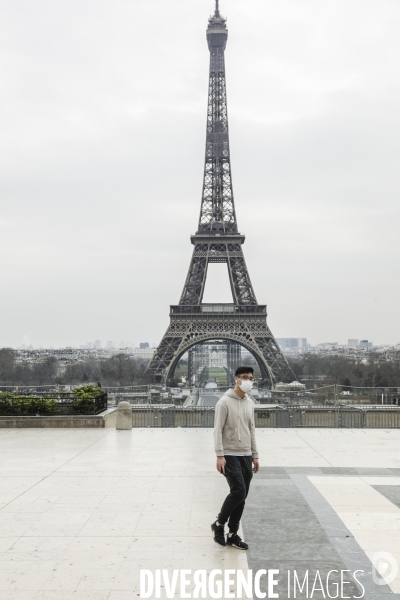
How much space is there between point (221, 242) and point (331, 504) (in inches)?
2577

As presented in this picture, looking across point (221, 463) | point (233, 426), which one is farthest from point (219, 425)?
point (221, 463)

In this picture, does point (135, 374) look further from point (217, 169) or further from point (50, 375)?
point (217, 169)

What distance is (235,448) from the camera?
24.0 ft

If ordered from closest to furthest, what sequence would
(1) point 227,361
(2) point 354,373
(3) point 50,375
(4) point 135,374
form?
1. (2) point 354,373
2. (4) point 135,374
3. (3) point 50,375
4. (1) point 227,361

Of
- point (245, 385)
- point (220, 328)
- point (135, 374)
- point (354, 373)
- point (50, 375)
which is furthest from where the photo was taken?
point (50, 375)

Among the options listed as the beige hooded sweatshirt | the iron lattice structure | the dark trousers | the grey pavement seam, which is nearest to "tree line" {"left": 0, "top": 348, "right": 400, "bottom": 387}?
the iron lattice structure

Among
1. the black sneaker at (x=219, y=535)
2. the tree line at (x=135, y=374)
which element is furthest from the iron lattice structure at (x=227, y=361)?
the black sneaker at (x=219, y=535)

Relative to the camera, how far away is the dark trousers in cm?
706

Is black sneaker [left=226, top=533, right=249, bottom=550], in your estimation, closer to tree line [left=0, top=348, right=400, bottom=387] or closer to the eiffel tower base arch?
tree line [left=0, top=348, right=400, bottom=387]

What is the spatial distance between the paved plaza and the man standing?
32 cm

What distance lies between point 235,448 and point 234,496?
0.53 m

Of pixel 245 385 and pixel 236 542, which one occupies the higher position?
pixel 245 385

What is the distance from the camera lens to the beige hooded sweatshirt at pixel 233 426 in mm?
7309

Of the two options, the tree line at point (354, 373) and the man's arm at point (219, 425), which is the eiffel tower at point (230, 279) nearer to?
the tree line at point (354, 373)
